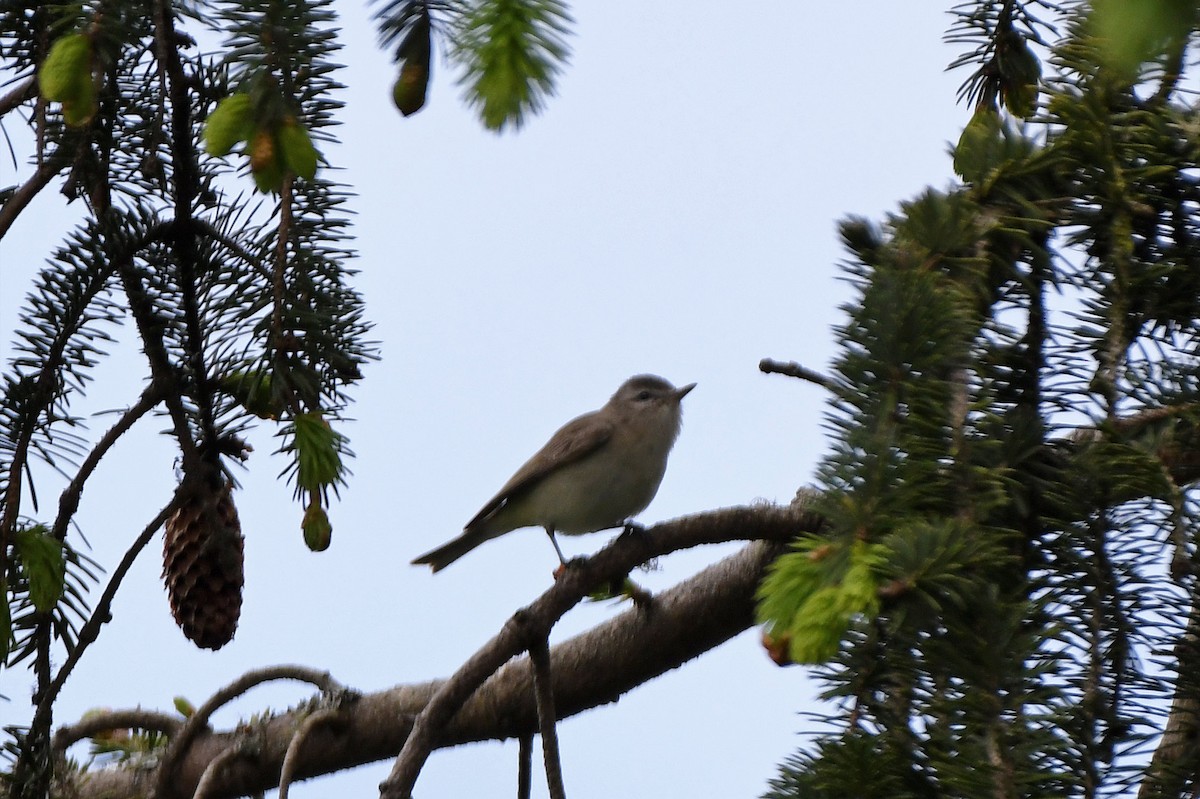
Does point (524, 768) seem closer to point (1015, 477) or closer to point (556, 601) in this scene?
point (556, 601)

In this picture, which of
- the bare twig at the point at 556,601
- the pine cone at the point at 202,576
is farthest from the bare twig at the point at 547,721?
the pine cone at the point at 202,576

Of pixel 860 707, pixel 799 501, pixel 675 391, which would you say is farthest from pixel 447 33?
pixel 675 391

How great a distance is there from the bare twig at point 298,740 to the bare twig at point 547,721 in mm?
484

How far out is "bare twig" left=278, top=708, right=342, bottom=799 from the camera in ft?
7.24

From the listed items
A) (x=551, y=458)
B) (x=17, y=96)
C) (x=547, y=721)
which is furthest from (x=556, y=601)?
(x=551, y=458)

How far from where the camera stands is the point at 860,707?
136 cm

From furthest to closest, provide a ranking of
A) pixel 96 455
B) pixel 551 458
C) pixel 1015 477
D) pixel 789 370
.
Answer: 1. pixel 551 458
2. pixel 96 455
3. pixel 789 370
4. pixel 1015 477

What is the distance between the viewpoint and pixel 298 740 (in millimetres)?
2480

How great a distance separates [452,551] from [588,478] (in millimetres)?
609

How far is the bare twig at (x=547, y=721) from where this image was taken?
203cm

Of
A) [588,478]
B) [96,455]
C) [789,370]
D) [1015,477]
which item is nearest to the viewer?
[1015,477]

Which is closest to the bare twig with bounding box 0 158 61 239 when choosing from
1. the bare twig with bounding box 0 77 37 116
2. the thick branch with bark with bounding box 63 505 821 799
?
the bare twig with bounding box 0 77 37 116

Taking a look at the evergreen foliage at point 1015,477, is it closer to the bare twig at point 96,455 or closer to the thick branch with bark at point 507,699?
the thick branch with bark at point 507,699

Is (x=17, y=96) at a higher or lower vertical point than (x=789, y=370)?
higher
